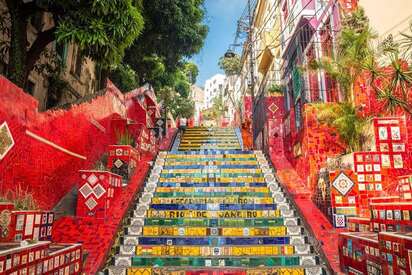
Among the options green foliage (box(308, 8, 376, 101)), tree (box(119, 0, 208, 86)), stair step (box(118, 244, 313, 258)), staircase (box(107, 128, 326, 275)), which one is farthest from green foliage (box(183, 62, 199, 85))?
stair step (box(118, 244, 313, 258))

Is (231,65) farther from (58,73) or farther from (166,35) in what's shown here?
(58,73)

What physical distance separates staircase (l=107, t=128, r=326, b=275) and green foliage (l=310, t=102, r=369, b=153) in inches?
67.9

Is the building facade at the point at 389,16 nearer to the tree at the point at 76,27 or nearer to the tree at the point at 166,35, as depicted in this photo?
the tree at the point at 76,27

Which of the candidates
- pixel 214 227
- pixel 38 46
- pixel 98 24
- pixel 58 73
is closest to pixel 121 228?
pixel 214 227

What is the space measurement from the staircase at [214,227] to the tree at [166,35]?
276 inches

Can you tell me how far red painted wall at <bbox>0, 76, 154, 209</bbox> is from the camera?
4.70 metres

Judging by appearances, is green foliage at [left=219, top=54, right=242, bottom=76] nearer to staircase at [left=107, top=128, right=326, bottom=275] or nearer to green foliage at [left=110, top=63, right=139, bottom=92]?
green foliage at [left=110, top=63, right=139, bottom=92]

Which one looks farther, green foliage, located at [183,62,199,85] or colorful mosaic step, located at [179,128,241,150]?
green foliage, located at [183,62,199,85]

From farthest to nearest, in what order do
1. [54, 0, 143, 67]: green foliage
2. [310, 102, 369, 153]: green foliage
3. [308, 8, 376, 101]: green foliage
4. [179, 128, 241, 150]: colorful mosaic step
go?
1. [179, 128, 241, 150]: colorful mosaic step
2. [308, 8, 376, 101]: green foliage
3. [310, 102, 369, 153]: green foliage
4. [54, 0, 143, 67]: green foliage

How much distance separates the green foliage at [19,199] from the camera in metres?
4.13

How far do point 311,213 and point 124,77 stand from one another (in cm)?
1090

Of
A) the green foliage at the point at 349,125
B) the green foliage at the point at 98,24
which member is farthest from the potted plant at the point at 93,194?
the green foliage at the point at 349,125

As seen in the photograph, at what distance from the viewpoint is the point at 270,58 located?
17.8 meters

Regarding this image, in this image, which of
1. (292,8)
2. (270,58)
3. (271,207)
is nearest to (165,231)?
(271,207)
